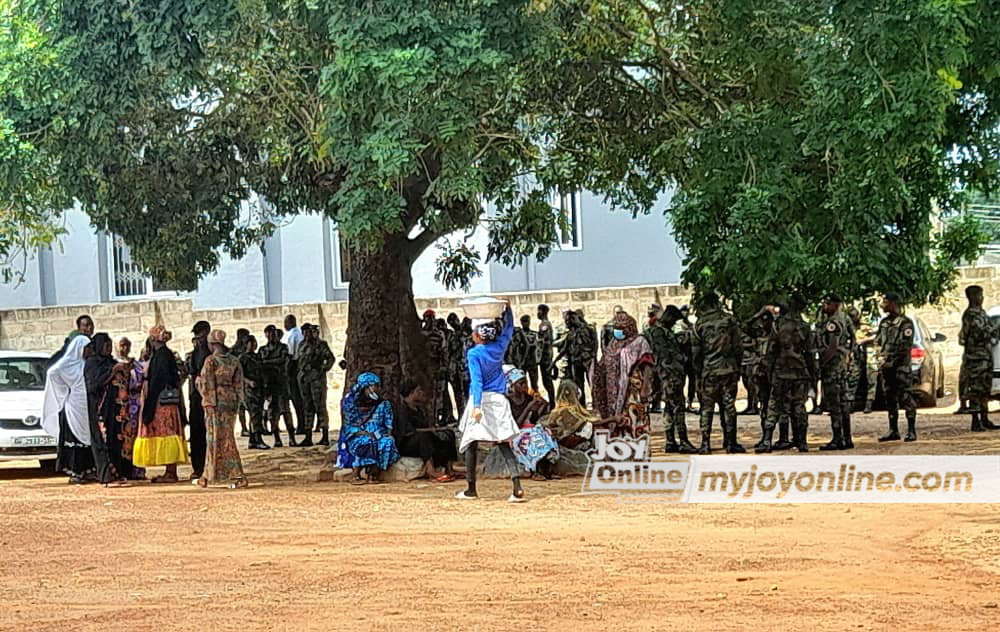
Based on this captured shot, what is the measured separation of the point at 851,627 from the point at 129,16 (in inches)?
383

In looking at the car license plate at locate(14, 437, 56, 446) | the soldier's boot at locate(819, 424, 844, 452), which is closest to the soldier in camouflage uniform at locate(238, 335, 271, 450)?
the car license plate at locate(14, 437, 56, 446)

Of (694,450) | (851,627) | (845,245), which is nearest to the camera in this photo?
(851,627)

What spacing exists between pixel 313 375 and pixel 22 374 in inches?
161

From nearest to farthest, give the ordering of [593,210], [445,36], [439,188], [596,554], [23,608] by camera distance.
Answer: [23,608] < [596,554] < [445,36] < [439,188] < [593,210]

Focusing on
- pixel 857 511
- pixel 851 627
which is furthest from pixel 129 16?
pixel 851 627

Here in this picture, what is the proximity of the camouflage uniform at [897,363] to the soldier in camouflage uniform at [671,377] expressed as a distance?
2.29 m

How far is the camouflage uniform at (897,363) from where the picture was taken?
17.8m

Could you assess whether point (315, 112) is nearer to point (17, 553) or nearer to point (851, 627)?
point (17, 553)

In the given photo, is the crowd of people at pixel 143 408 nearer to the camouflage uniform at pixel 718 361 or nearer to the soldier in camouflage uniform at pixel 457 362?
the camouflage uniform at pixel 718 361

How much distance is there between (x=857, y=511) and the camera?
12719mm

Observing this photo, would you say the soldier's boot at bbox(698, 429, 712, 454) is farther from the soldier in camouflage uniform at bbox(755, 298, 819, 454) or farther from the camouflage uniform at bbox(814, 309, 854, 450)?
the camouflage uniform at bbox(814, 309, 854, 450)

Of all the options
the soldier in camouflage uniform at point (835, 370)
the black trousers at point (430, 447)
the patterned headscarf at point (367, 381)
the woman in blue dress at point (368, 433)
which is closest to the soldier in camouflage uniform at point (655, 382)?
the soldier in camouflage uniform at point (835, 370)

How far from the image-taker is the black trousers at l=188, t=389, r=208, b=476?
17.3 m

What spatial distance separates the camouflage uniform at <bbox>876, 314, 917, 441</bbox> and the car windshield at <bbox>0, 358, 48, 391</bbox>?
33.2 feet
